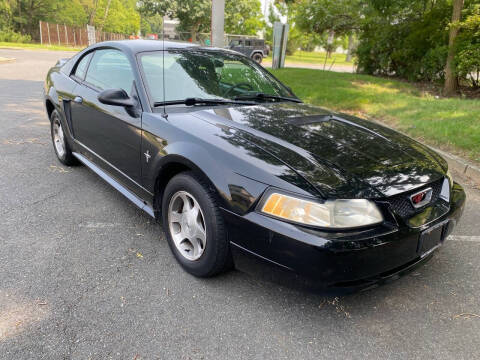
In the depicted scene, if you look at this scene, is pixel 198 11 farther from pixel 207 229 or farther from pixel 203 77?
pixel 207 229

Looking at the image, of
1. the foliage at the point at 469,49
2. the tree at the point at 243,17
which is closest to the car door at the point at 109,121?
the foliage at the point at 469,49

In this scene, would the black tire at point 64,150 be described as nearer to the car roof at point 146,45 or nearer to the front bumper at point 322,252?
the car roof at point 146,45

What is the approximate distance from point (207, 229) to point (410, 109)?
6.57m

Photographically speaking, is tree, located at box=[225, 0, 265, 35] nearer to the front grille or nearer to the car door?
the car door

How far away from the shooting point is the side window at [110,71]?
311cm

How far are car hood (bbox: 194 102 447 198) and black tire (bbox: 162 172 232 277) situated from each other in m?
0.43

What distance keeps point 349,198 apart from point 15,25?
49.3m

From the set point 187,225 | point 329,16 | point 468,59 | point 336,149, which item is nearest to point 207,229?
point 187,225

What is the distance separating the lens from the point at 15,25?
133ft

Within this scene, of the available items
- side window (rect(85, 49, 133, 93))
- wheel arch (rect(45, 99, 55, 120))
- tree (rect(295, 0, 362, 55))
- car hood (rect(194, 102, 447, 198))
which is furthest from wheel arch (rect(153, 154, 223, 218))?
tree (rect(295, 0, 362, 55))

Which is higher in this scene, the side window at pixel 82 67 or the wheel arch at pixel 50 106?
the side window at pixel 82 67

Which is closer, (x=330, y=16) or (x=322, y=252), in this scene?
(x=322, y=252)

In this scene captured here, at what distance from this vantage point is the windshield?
9.62 ft

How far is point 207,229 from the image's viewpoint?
2.24 meters
